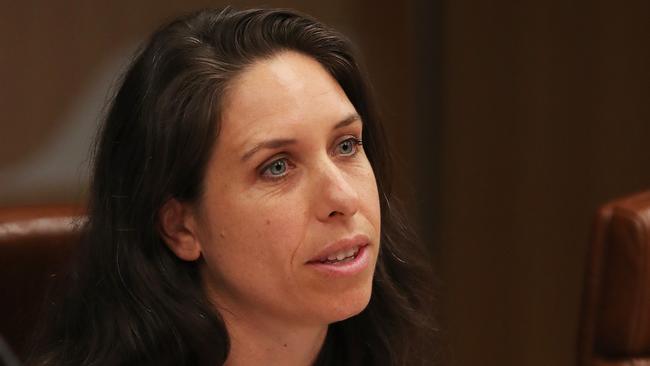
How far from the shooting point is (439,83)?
11.7ft

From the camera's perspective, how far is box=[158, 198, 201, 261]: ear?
155cm

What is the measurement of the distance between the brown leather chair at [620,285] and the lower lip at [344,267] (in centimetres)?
68

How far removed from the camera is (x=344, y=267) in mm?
1489

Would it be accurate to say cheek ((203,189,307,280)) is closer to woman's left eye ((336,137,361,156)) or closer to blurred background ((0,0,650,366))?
woman's left eye ((336,137,361,156))

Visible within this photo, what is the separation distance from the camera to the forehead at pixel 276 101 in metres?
1.48

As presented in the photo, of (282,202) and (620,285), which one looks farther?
(620,285)

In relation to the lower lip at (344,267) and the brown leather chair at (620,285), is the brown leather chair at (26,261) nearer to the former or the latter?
the lower lip at (344,267)

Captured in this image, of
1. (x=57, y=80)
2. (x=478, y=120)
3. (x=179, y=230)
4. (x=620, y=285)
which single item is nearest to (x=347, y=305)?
(x=179, y=230)

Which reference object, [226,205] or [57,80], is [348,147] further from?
[57,80]

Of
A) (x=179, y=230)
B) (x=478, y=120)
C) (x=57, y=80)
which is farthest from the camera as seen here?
(x=478, y=120)

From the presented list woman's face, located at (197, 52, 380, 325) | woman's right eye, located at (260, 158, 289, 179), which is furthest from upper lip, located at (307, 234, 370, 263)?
woman's right eye, located at (260, 158, 289, 179)

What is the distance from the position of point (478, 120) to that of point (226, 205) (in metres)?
2.12

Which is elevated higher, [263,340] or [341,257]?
[341,257]

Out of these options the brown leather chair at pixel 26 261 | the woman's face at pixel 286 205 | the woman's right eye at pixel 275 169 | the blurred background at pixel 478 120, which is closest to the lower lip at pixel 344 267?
the woman's face at pixel 286 205
